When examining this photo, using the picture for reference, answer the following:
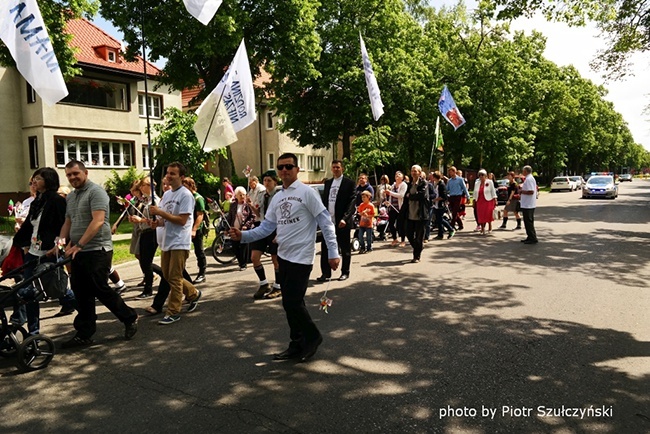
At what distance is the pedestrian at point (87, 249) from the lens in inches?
209

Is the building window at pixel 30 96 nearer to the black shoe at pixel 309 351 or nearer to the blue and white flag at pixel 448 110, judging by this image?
the blue and white flag at pixel 448 110

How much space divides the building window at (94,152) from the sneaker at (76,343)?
23.4m

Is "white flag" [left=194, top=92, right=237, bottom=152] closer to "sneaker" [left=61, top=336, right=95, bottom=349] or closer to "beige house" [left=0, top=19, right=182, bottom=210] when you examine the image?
"sneaker" [left=61, top=336, right=95, bottom=349]

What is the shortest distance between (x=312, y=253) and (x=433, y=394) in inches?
65.6

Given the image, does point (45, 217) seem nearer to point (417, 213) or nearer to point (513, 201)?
point (417, 213)

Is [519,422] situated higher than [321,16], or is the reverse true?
[321,16]

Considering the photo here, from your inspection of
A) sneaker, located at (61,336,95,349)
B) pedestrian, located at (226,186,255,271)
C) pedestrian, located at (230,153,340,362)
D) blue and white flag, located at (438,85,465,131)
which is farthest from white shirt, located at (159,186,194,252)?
blue and white flag, located at (438,85,465,131)

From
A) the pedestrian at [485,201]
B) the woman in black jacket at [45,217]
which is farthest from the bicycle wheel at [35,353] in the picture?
the pedestrian at [485,201]

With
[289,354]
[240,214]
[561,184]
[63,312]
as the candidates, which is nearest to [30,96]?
[240,214]

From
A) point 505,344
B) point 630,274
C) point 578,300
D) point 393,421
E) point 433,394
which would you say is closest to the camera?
point 393,421

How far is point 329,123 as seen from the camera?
30219mm

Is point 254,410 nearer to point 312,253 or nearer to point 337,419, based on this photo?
point 337,419

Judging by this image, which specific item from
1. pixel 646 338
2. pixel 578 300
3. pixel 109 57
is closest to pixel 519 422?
pixel 646 338

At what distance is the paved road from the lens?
372 centimetres
